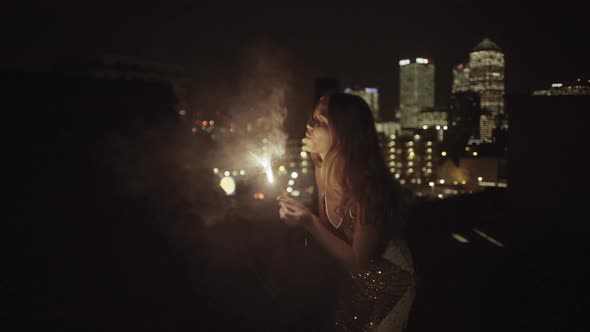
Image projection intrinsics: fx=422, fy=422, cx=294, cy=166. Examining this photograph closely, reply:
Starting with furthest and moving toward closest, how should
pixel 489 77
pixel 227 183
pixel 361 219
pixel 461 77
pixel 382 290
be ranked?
pixel 461 77
pixel 489 77
pixel 227 183
pixel 382 290
pixel 361 219

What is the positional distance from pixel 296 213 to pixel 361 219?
0.38 meters

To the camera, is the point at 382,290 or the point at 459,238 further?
the point at 459,238

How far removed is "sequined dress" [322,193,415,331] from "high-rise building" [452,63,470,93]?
65.1 ft

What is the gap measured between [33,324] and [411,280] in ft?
9.46

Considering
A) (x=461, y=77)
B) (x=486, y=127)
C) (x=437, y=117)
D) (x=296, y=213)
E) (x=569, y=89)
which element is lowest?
(x=296, y=213)

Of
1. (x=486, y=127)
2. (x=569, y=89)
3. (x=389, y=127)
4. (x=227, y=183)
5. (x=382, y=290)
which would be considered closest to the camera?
(x=382, y=290)

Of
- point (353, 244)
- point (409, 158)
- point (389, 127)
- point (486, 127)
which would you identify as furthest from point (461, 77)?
point (409, 158)

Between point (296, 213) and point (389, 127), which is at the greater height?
point (389, 127)

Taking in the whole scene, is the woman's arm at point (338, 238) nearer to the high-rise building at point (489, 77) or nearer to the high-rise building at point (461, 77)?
the high-rise building at point (489, 77)

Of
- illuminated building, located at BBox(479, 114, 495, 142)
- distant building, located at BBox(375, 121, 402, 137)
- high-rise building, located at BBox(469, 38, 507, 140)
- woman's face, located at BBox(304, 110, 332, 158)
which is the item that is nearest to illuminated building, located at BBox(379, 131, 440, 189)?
distant building, located at BBox(375, 121, 402, 137)

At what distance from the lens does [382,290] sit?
2.28 m

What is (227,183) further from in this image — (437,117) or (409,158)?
(409,158)

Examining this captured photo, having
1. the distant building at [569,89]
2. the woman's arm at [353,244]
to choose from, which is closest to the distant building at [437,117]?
the distant building at [569,89]

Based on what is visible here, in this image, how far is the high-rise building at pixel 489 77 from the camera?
540 inches
